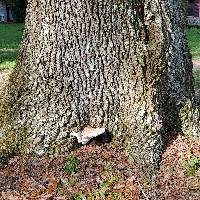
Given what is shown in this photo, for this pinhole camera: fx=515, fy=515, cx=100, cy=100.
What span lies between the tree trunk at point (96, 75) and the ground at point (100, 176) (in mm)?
124

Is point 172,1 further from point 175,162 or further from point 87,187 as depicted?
point 87,187

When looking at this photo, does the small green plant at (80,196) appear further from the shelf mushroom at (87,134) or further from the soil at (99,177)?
the shelf mushroom at (87,134)

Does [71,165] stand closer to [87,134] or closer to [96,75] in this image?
[87,134]

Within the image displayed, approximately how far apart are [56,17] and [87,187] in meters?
1.59

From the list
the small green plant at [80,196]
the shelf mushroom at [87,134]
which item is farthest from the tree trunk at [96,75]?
the small green plant at [80,196]

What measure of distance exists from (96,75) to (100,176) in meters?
0.94

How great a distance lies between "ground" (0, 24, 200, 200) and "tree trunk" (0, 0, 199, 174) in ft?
0.41

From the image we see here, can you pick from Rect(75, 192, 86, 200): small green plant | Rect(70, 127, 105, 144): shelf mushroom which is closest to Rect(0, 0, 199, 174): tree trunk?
Rect(70, 127, 105, 144): shelf mushroom

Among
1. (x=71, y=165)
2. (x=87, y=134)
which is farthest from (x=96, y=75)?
(x=71, y=165)

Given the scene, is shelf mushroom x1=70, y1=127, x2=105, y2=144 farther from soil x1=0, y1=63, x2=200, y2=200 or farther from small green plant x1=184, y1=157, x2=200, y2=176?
small green plant x1=184, y1=157, x2=200, y2=176

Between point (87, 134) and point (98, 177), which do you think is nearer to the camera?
point (98, 177)

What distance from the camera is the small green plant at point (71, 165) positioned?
4746 mm

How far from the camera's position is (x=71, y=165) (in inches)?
188

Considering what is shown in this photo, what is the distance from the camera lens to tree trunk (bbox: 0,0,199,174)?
15.7 feet
